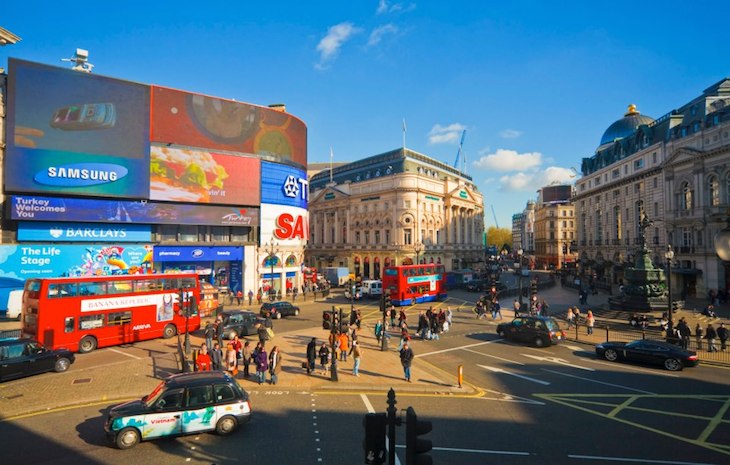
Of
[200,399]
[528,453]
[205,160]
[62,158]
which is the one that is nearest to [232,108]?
[205,160]

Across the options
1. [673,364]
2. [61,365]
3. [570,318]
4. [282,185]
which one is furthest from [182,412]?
[282,185]

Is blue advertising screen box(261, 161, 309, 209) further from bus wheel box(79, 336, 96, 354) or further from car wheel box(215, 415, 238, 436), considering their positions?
car wheel box(215, 415, 238, 436)

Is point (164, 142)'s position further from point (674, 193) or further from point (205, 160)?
point (674, 193)

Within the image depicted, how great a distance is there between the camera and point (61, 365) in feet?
57.7

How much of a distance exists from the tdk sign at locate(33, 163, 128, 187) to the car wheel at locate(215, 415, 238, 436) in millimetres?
34317

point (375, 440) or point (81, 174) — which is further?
point (81, 174)

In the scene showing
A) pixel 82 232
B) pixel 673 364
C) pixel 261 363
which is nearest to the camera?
pixel 261 363

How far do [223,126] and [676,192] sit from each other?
5171 cm

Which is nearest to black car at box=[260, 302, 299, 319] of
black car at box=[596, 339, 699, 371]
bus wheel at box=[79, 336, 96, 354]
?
bus wheel at box=[79, 336, 96, 354]

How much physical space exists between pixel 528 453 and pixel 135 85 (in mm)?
43855

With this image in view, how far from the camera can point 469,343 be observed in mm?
24516

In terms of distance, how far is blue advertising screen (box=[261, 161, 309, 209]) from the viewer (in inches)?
1850

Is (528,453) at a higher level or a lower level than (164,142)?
lower

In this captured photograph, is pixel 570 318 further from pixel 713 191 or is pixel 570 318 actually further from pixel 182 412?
pixel 713 191
